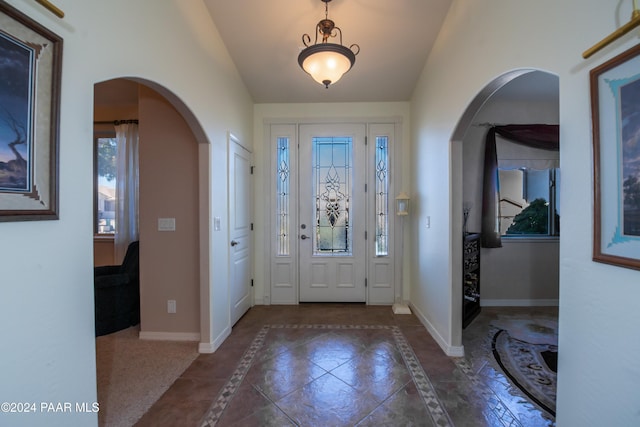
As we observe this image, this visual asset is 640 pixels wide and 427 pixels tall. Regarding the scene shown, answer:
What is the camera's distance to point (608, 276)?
1.07 meters

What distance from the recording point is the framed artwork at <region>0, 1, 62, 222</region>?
95 centimetres

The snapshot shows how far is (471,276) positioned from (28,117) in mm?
3834

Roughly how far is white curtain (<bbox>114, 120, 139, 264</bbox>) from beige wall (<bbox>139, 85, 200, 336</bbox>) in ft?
3.86

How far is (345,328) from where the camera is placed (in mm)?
3131

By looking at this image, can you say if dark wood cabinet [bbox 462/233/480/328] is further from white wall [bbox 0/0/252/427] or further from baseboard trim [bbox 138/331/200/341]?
white wall [bbox 0/0/252/427]

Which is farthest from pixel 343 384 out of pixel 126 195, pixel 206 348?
pixel 126 195

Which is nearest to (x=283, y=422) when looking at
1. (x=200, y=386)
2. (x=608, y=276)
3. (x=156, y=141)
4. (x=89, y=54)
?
(x=200, y=386)

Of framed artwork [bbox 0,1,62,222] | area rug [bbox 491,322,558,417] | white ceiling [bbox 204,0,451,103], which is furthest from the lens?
white ceiling [bbox 204,0,451,103]

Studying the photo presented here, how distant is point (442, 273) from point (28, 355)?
2801mm

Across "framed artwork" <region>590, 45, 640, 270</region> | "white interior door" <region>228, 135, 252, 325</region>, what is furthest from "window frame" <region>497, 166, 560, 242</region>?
"white interior door" <region>228, 135, 252, 325</region>

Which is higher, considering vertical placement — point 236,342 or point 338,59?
point 338,59

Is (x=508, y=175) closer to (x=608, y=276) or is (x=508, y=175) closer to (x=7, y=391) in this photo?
(x=608, y=276)

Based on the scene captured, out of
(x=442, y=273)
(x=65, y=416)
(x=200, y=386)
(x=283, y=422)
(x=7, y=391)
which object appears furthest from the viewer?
(x=442, y=273)

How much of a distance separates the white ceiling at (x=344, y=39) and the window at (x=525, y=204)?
1957mm
